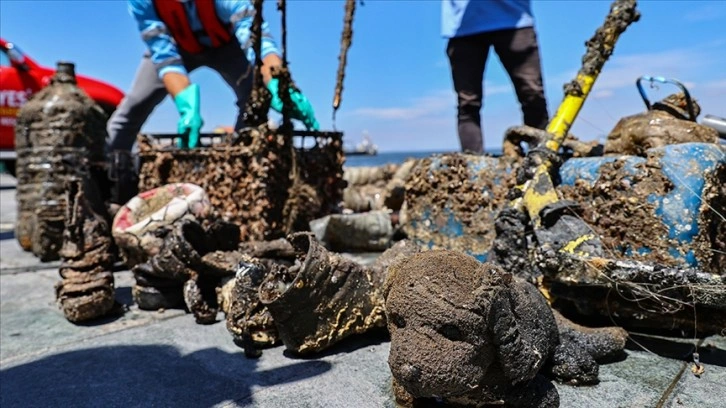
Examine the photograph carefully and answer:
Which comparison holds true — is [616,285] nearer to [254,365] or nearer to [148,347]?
[254,365]

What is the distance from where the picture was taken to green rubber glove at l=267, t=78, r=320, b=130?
342cm

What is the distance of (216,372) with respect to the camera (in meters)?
1.76

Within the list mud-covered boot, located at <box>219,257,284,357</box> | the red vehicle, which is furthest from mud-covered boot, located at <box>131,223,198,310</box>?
the red vehicle

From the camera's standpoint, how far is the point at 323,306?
1.83 m

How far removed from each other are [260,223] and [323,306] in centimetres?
142

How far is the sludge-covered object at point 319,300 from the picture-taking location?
1780 mm

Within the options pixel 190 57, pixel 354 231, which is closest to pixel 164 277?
pixel 354 231

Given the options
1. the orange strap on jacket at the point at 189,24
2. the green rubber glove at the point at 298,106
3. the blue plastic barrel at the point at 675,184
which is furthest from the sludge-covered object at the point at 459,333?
the orange strap on jacket at the point at 189,24

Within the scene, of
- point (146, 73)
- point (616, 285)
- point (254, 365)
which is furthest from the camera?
point (146, 73)

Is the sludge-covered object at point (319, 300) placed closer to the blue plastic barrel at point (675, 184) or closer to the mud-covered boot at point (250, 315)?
the mud-covered boot at point (250, 315)

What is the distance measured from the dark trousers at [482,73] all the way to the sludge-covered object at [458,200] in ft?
2.05

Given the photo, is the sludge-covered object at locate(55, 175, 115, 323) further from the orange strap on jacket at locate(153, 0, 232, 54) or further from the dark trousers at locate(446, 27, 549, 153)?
the dark trousers at locate(446, 27, 549, 153)

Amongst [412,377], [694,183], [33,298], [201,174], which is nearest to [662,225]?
[694,183]

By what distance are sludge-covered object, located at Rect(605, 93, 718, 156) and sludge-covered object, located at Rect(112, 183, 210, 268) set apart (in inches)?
88.9
